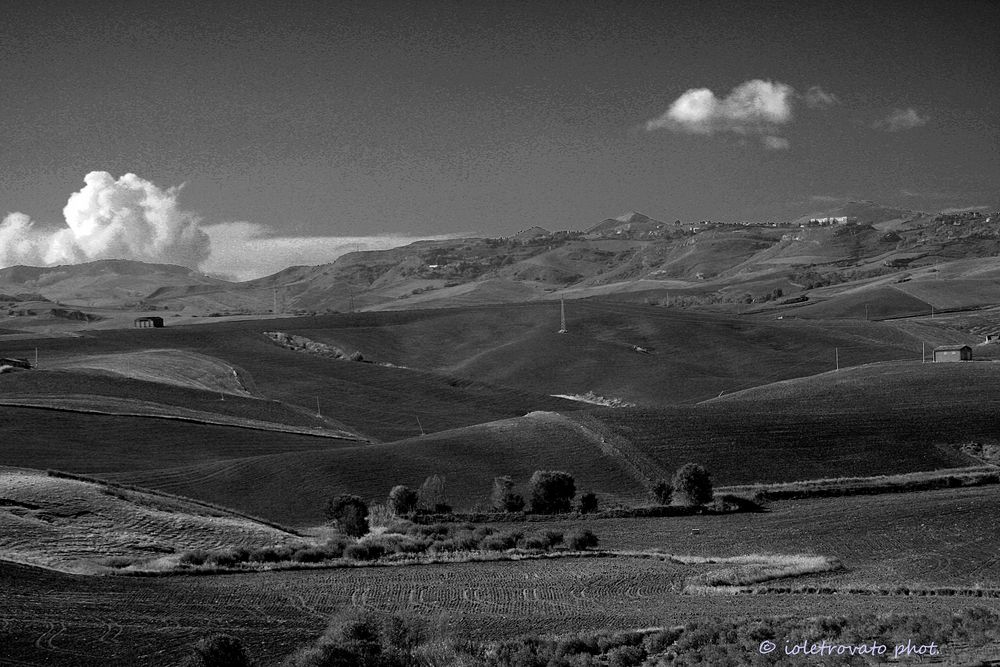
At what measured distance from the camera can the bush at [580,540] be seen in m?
36.3

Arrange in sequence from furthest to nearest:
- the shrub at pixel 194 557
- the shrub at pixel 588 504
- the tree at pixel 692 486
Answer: the tree at pixel 692 486 < the shrub at pixel 588 504 < the shrub at pixel 194 557

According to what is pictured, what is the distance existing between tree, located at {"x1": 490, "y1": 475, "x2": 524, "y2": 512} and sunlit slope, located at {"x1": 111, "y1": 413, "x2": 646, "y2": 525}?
1.46 meters

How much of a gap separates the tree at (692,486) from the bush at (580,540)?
35.5 feet

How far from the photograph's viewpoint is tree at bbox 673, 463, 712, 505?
46.9 m

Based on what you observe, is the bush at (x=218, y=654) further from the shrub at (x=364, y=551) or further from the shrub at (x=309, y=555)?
the shrub at (x=364, y=551)

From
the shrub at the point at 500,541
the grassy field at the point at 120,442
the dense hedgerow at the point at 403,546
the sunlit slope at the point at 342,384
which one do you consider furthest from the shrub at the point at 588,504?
the sunlit slope at the point at 342,384

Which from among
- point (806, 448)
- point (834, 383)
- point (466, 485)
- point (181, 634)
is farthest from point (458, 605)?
point (834, 383)

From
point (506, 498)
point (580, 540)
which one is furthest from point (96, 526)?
point (506, 498)

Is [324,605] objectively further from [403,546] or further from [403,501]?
[403,501]

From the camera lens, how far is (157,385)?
85.5 metres

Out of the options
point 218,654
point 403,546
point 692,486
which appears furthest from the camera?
point 692,486

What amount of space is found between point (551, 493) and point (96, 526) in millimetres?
21600

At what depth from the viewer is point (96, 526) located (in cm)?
3272

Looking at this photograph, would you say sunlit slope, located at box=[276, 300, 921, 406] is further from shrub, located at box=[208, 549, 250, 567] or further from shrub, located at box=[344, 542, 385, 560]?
shrub, located at box=[208, 549, 250, 567]
